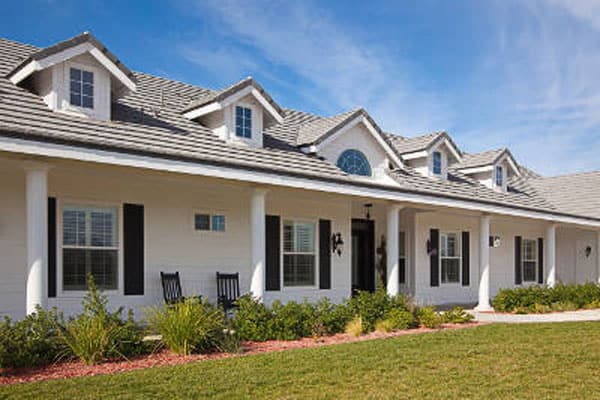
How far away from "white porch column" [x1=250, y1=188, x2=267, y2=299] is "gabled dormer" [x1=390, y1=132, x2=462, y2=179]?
20.1 ft

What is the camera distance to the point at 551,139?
24844mm

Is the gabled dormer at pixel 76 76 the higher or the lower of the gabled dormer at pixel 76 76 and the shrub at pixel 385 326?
the higher

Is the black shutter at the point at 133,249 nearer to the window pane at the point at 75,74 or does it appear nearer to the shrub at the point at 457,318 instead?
the window pane at the point at 75,74

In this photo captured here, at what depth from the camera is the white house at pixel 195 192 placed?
8898 mm

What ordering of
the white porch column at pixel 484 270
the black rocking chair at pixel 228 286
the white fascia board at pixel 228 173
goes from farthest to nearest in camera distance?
the white porch column at pixel 484 270
the black rocking chair at pixel 228 286
the white fascia board at pixel 228 173

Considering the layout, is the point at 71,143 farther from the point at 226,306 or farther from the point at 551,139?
the point at 551,139

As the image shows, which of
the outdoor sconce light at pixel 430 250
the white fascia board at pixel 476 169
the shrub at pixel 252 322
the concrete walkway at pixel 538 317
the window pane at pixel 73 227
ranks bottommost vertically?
the concrete walkway at pixel 538 317

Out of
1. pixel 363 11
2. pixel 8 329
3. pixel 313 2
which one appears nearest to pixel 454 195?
pixel 363 11

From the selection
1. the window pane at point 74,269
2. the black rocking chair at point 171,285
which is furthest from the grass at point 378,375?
the window pane at point 74,269

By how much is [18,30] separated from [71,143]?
25.4 ft

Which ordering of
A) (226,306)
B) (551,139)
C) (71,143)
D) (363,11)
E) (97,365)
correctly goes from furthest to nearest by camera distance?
(551,139)
(363,11)
(226,306)
(71,143)
(97,365)

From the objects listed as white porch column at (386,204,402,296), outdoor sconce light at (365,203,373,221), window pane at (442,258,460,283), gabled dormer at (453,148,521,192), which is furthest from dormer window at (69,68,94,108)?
gabled dormer at (453,148,521,192)

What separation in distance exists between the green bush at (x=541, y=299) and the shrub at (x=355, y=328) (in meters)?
5.91

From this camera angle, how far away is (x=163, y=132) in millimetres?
10297
